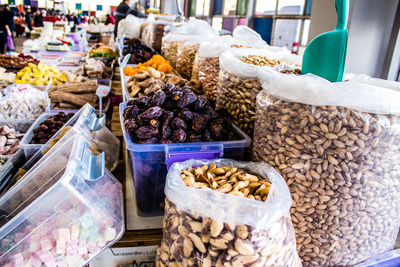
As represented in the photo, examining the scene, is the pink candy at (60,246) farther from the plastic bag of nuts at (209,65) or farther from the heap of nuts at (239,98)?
the plastic bag of nuts at (209,65)

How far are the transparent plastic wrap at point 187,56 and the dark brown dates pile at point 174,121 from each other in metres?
0.78

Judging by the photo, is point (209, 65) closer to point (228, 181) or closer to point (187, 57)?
point (187, 57)

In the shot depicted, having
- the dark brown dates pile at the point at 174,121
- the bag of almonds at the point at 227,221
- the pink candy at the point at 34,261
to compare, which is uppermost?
the dark brown dates pile at the point at 174,121

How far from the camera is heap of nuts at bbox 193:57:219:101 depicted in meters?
1.34

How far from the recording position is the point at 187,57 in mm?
1818

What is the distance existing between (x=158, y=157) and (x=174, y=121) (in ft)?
0.41

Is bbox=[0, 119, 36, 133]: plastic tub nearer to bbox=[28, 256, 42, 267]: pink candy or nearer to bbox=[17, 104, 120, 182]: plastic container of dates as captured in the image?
bbox=[17, 104, 120, 182]: plastic container of dates

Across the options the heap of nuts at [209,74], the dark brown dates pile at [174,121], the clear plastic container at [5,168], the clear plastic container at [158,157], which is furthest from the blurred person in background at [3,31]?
the clear plastic container at [158,157]

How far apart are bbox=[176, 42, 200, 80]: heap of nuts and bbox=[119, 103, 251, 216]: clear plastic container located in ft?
3.01

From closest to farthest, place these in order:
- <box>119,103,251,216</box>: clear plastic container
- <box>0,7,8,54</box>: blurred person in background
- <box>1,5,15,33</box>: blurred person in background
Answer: <box>119,103,251,216</box>: clear plastic container
<box>0,7,8,54</box>: blurred person in background
<box>1,5,15,33</box>: blurred person in background

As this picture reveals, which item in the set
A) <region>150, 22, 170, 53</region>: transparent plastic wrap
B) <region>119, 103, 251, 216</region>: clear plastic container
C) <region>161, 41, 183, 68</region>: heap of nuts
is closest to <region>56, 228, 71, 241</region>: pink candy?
<region>119, 103, 251, 216</region>: clear plastic container

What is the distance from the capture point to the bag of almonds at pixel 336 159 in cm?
66

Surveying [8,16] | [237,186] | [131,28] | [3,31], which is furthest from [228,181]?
[8,16]

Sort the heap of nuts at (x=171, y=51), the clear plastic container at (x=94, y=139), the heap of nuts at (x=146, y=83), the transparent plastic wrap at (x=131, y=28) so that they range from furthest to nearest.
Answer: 1. the transparent plastic wrap at (x=131, y=28)
2. the heap of nuts at (x=171, y=51)
3. the heap of nuts at (x=146, y=83)
4. the clear plastic container at (x=94, y=139)
